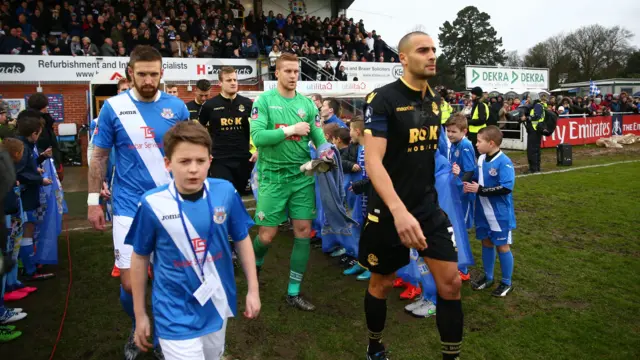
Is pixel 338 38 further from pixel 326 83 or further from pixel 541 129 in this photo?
pixel 541 129

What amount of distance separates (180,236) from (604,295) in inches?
168

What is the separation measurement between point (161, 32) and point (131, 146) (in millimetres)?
16320

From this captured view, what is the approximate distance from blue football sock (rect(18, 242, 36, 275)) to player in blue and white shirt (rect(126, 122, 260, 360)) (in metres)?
3.78

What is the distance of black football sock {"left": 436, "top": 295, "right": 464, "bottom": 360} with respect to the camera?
9.78 ft

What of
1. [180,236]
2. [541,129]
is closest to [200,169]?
[180,236]

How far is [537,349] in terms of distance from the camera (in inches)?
142

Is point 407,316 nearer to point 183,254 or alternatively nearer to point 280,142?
point 280,142

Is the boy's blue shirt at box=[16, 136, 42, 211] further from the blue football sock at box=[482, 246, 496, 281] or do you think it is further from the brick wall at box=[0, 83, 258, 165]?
the brick wall at box=[0, 83, 258, 165]

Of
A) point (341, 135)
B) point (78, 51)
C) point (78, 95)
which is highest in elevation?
point (78, 51)

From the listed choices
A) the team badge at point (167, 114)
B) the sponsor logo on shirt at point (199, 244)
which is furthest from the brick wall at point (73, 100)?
the sponsor logo on shirt at point (199, 244)

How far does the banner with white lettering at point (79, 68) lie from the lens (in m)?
15.4

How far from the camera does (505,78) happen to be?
81.3 ft

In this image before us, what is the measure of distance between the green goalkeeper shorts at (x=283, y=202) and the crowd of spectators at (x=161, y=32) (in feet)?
48.1

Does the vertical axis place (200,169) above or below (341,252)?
above
